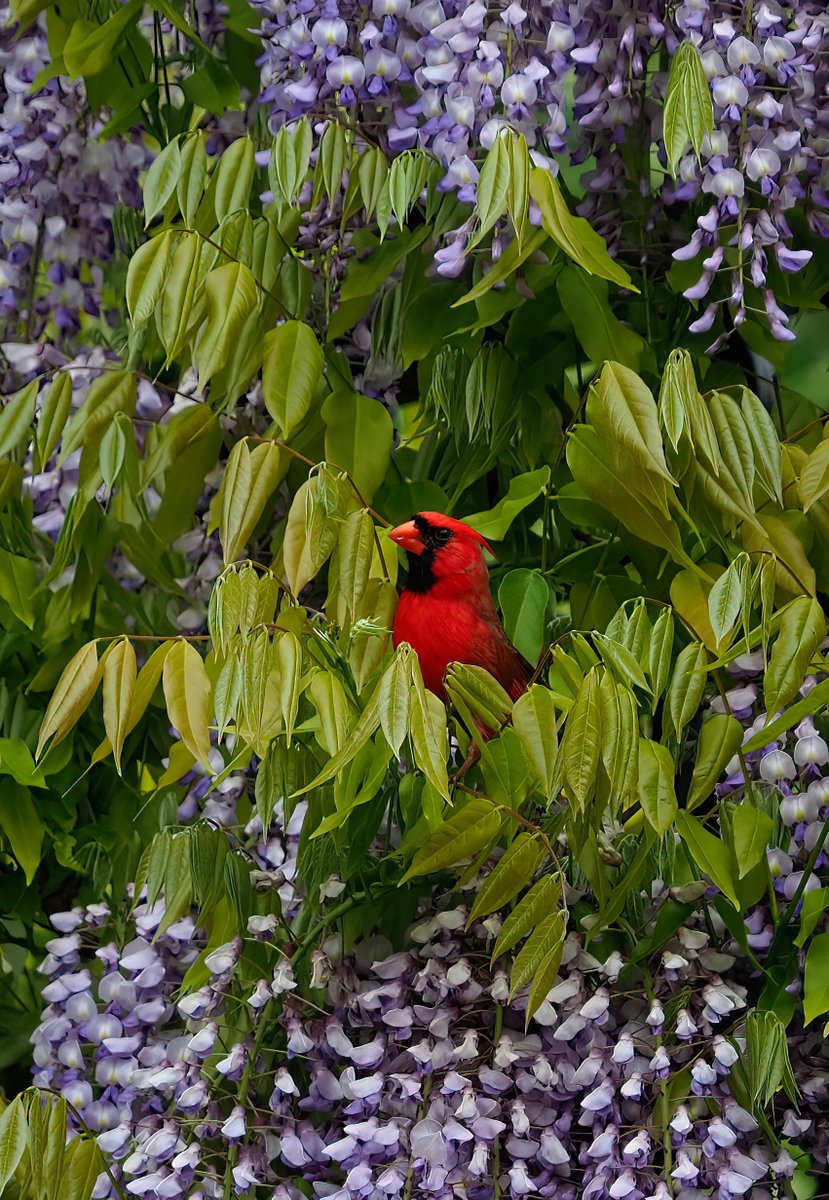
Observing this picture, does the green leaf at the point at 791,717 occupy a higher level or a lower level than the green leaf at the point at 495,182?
lower

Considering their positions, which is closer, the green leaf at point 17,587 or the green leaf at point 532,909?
the green leaf at point 532,909

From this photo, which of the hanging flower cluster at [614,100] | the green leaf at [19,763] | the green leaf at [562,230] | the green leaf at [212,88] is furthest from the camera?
the green leaf at [212,88]

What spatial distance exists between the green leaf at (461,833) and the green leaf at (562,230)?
53cm

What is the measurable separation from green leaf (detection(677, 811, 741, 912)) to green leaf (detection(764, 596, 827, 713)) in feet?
0.50

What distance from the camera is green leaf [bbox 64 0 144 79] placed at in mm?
1728

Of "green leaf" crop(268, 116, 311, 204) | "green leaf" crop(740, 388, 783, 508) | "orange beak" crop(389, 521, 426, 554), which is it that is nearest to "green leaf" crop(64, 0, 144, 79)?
"green leaf" crop(268, 116, 311, 204)

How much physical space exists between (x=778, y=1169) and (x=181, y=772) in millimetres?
743

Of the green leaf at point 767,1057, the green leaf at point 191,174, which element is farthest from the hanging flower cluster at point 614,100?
the green leaf at point 767,1057

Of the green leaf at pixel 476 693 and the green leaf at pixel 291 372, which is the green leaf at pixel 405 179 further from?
the green leaf at pixel 476 693

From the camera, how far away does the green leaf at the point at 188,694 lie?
1275 millimetres

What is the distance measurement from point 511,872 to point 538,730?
0.16 meters

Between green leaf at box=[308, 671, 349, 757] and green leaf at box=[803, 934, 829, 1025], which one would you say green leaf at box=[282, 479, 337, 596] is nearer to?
green leaf at box=[308, 671, 349, 757]

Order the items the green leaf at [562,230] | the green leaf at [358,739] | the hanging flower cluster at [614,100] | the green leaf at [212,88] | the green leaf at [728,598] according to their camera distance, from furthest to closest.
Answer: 1. the green leaf at [212,88]
2. the hanging flower cluster at [614,100]
3. the green leaf at [562,230]
4. the green leaf at [728,598]
5. the green leaf at [358,739]

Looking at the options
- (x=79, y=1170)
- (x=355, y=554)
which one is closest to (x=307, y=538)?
(x=355, y=554)
